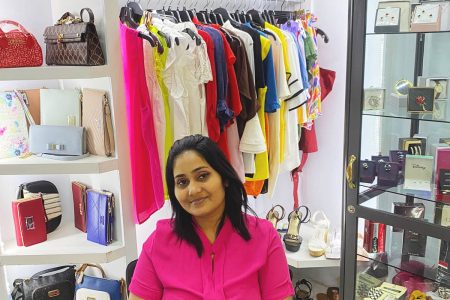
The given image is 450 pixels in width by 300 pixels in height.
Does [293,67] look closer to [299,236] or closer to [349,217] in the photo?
[349,217]

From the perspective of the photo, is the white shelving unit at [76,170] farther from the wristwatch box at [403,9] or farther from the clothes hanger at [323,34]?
the clothes hanger at [323,34]

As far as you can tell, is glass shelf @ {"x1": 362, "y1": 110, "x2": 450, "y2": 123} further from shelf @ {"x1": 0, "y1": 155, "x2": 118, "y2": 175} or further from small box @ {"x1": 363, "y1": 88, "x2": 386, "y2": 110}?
shelf @ {"x1": 0, "y1": 155, "x2": 118, "y2": 175}

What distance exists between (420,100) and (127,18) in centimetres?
135

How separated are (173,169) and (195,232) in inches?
8.7

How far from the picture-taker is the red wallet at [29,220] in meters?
1.90

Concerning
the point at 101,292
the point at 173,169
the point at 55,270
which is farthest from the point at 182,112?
the point at 55,270

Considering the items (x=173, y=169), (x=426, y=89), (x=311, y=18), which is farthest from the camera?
(x=311, y=18)

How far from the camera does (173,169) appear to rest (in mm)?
1389

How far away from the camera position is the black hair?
1.38 m

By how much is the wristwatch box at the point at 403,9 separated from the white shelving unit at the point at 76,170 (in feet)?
3.78

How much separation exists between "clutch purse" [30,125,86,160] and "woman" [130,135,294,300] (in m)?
0.61

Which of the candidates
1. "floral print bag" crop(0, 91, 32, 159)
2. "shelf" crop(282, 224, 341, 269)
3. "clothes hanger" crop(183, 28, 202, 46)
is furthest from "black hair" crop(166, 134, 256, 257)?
"shelf" crop(282, 224, 341, 269)

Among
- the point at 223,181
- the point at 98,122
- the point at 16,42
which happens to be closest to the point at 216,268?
the point at 223,181

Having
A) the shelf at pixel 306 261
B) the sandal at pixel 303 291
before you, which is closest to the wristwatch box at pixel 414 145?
the shelf at pixel 306 261
